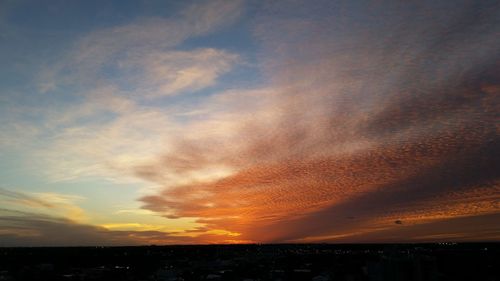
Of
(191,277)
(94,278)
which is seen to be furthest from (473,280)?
(94,278)

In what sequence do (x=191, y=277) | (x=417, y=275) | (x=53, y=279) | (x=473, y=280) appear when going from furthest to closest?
(x=191, y=277)
(x=473, y=280)
(x=53, y=279)
(x=417, y=275)

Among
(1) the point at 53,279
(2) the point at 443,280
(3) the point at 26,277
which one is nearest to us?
(3) the point at 26,277

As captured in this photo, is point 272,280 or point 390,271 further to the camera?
point 272,280

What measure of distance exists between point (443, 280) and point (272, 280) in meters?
53.5

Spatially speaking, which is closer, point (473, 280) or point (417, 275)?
point (417, 275)

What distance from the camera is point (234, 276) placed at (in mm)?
154625

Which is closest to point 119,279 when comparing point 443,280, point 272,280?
point 272,280

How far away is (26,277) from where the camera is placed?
10631 centimetres

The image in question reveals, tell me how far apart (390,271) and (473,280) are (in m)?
137

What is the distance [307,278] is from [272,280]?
25904 millimetres

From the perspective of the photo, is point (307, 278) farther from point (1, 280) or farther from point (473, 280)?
point (1, 280)

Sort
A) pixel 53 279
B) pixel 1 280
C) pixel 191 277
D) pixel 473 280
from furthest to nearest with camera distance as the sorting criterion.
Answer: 1. pixel 191 277
2. pixel 473 280
3. pixel 53 279
4. pixel 1 280

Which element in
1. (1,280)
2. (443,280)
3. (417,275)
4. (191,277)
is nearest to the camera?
(417,275)

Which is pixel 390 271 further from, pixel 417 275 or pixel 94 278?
pixel 94 278
